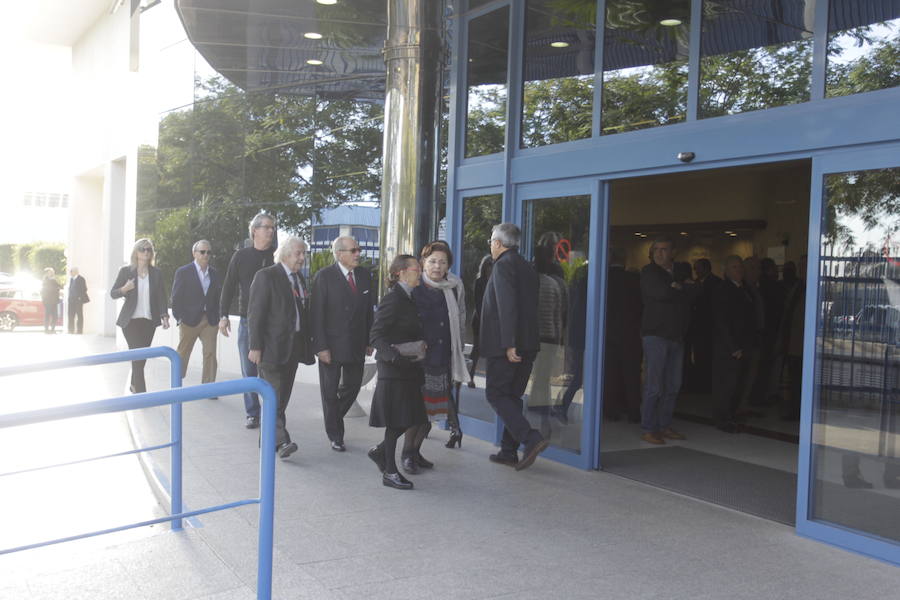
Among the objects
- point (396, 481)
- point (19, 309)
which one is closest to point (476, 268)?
point (396, 481)

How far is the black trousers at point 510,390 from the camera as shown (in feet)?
20.4

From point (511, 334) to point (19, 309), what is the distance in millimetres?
21838

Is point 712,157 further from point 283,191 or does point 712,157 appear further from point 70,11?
point 70,11

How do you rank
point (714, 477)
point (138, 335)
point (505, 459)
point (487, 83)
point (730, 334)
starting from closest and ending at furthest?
point (714, 477) → point (505, 459) → point (487, 83) → point (730, 334) → point (138, 335)

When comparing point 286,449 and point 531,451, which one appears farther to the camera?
point 286,449

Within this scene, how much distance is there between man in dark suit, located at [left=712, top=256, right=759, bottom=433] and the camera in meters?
8.15

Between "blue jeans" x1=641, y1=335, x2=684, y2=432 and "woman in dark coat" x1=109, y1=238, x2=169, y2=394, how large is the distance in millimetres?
4867

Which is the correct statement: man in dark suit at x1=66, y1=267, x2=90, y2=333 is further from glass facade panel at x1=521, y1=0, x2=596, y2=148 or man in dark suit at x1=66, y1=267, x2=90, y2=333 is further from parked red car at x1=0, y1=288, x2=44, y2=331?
glass facade panel at x1=521, y1=0, x2=596, y2=148

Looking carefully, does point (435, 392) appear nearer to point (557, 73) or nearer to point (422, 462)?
point (422, 462)

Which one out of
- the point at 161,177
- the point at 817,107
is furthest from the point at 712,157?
the point at 161,177

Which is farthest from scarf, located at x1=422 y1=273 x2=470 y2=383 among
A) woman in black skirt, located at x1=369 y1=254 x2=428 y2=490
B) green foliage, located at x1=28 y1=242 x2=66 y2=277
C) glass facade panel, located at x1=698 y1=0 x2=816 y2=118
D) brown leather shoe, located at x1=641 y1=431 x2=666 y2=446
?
green foliage, located at x1=28 y1=242 x2=66 y2=277

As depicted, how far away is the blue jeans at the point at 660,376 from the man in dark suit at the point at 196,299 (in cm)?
474

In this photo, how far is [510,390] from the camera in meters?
6.33

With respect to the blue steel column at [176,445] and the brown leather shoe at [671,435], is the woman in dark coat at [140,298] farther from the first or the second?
the brown leather shoe at [671,435]
